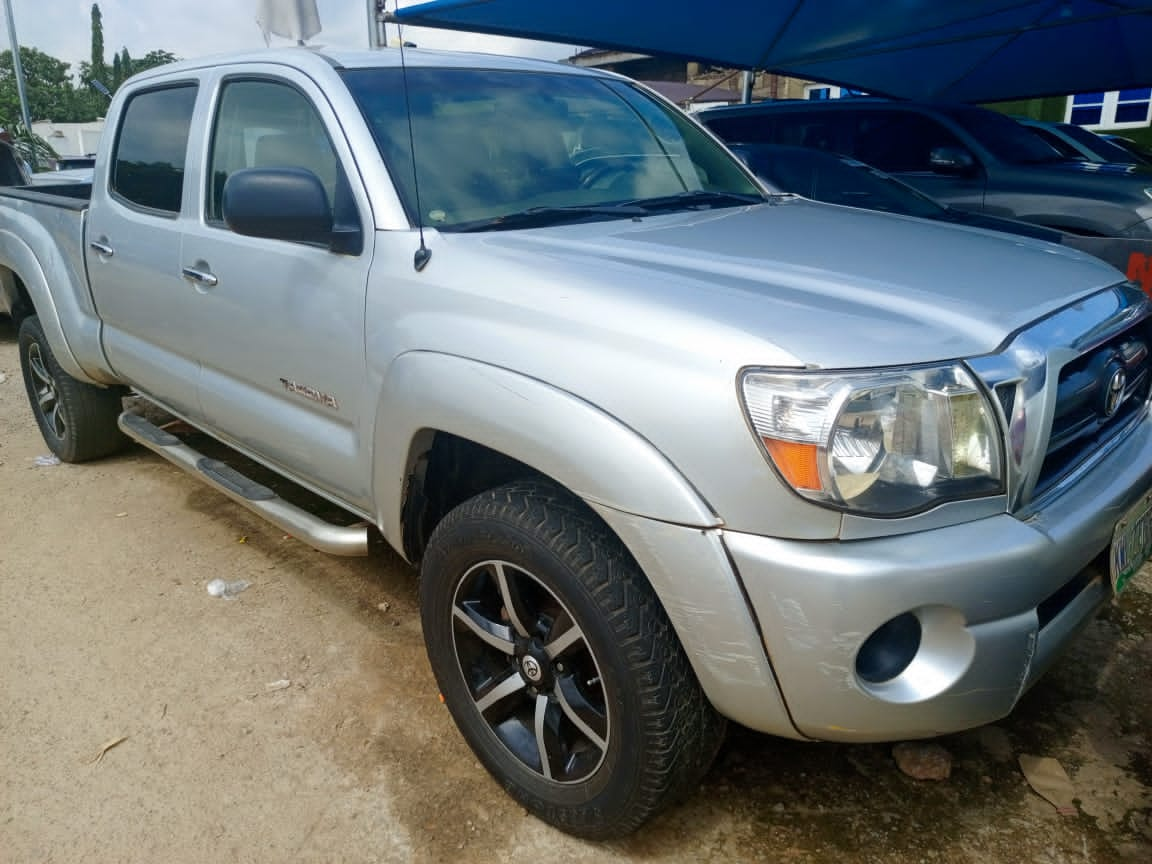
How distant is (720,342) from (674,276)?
310mm

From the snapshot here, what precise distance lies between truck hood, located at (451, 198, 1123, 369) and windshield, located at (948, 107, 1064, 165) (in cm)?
430

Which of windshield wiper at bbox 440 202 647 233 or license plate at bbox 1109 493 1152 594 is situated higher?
windshield wiper at bbox 440 202 647 233

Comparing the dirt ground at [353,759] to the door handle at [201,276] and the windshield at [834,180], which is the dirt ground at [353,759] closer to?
the door handle at [201,276]

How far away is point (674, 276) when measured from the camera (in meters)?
1.82

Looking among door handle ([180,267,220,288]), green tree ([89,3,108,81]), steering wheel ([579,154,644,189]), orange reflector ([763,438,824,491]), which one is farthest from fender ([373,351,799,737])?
green tree ([89,3,108,81])

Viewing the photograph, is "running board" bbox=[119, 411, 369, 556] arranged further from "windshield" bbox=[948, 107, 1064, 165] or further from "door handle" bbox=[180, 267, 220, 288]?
"windshield" bbox=[948, 107, 1064, 165]

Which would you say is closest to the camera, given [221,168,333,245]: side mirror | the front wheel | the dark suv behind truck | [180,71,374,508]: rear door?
the front wheel

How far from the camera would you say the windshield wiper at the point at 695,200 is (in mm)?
2541

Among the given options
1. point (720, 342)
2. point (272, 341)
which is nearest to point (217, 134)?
point (272, 341)

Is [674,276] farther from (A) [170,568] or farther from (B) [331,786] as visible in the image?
(A) [170,568]

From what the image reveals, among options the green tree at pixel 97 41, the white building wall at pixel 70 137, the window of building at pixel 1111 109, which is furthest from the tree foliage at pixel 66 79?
the window of building at pixel 1111 109

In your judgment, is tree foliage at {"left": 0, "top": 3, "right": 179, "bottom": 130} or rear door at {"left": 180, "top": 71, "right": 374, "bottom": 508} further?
tree foliage at {"left": 0, "top": 3, "right": 179, "bottom": 130}

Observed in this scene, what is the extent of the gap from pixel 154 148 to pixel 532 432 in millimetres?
2362

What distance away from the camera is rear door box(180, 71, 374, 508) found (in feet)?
7.50
